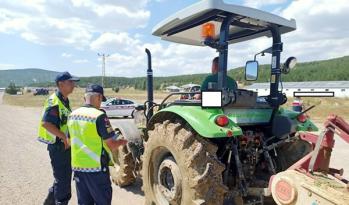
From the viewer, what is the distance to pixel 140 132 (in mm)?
6043

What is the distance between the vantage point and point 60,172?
15.1 feet

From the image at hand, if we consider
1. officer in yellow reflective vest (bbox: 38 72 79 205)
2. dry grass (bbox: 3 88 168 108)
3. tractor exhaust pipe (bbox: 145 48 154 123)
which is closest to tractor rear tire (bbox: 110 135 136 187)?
tractor exhaust pipe (bbox: 145 48 154 123)

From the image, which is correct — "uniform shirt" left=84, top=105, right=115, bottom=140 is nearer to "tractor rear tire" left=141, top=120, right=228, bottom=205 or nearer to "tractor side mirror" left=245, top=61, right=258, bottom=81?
"tractor rear tire" left=141, top=120, right=228, bottom=205

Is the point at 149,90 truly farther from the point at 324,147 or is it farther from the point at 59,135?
the point at 324,147

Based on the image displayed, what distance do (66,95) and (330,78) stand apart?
99844 millimetres

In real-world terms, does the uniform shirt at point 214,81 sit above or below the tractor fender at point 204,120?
above

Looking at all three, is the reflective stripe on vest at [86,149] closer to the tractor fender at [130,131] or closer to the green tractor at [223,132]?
the green tractor at [223,132]

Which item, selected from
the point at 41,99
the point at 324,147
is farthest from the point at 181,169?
the point at 41,99

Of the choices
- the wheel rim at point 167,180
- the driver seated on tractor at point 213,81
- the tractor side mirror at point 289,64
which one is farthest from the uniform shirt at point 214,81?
the wheel rim at point 167,180

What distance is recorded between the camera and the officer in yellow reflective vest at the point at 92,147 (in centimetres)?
377

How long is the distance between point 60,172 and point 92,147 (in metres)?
1.06

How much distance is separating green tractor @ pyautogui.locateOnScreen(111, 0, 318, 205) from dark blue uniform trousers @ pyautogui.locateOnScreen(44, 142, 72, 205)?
102 centimetres

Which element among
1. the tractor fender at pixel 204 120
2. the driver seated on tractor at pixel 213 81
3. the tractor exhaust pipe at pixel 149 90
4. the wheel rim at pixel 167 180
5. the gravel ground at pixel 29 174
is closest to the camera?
the tractor fender at pixel 204 120

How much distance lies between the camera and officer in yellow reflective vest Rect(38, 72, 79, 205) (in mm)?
4543
